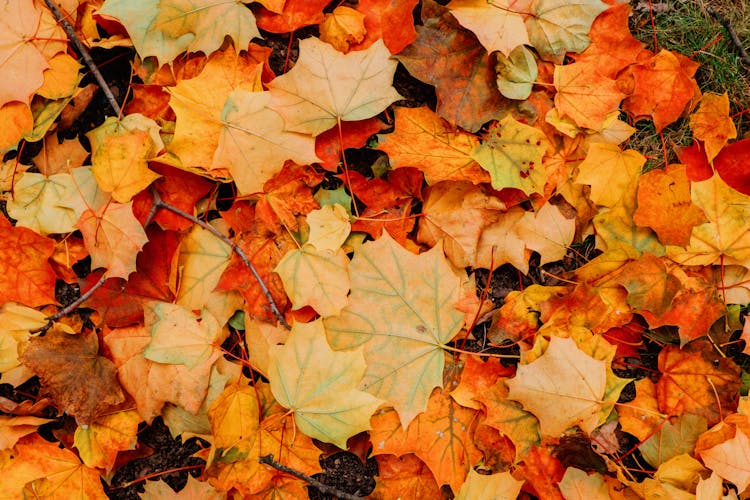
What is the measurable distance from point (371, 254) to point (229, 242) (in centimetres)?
43

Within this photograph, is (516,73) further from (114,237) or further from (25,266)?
(25,266)

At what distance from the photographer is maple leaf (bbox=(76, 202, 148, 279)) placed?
1827 millimetres

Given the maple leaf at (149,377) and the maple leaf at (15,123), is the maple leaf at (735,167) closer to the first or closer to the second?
the maple leaf at (149,377)

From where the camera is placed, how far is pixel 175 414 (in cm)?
189

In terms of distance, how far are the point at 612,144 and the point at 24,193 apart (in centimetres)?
179

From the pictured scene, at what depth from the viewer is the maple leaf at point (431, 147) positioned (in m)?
1.88

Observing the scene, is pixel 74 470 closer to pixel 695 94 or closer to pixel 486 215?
pixel 486 215

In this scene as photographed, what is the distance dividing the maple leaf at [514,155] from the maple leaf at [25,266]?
1.32m

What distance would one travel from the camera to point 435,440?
184 centimetres

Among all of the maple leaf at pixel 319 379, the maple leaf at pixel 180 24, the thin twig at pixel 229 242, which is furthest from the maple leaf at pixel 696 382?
the maple leaf at pixel 180 24

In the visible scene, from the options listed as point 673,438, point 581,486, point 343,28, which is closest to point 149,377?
point 343,28

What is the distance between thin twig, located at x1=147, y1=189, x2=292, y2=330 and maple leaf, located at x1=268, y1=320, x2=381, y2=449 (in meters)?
0.12

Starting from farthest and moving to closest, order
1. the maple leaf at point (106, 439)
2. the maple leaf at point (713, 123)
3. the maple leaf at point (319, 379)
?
the maple leaf at point (713, 123) < the maple leaf at point (106, 439) < the maple leaf at point (319, 379)

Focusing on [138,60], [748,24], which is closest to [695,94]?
[748,24]
